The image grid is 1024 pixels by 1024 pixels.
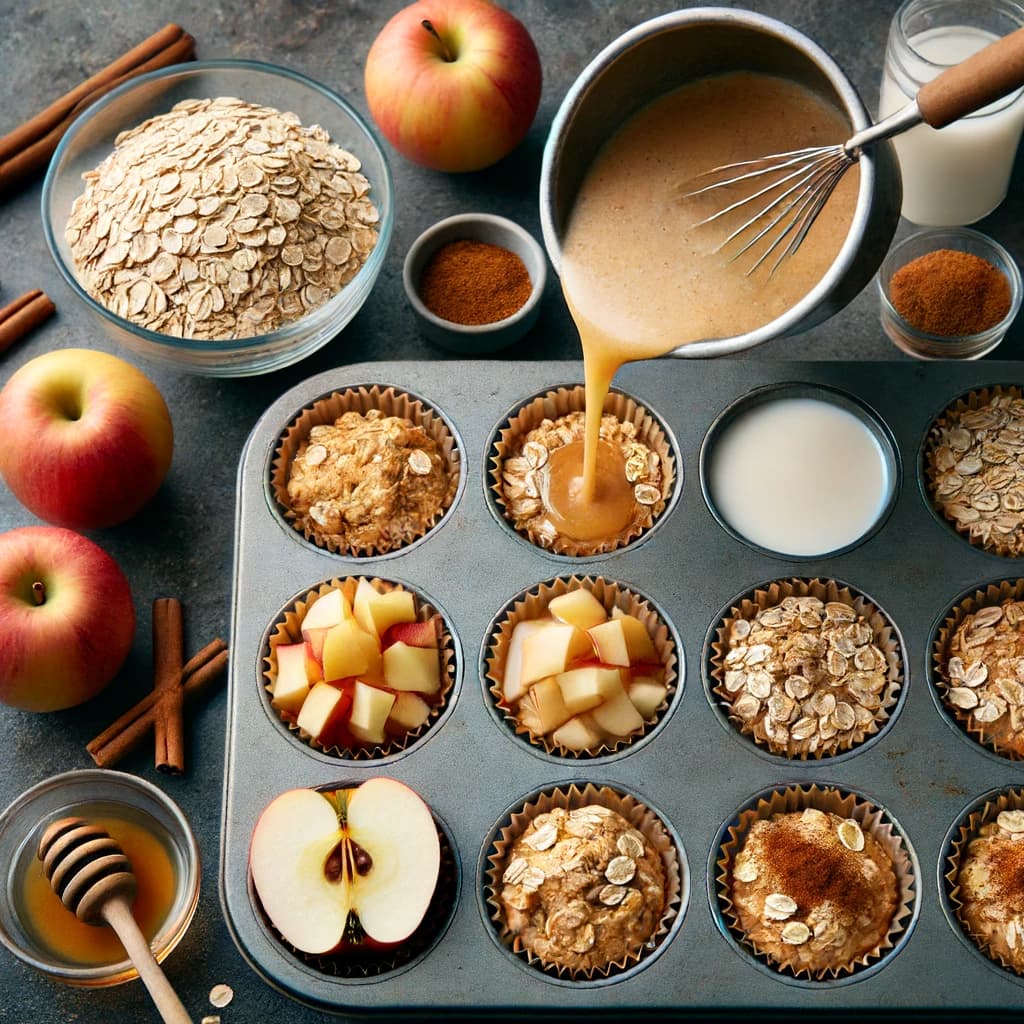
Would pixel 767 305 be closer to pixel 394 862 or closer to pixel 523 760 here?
pixel 523 760

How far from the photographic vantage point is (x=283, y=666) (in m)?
2.60

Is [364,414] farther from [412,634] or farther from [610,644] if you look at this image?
[610,644]

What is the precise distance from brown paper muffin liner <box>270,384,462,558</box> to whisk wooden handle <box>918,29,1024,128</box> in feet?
3.83

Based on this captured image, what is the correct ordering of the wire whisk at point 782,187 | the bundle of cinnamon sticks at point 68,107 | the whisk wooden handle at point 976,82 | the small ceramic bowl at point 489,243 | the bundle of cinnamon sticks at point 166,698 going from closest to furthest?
1. the whisk wooden handle at point 976,82
2. the wire whisk at point 782,187
3. the bundle of cinnamon sticks at point 166,698
4. the small ceramic bowl at point 489,243
5. the bundle of cinnamon sticks at point 68,107

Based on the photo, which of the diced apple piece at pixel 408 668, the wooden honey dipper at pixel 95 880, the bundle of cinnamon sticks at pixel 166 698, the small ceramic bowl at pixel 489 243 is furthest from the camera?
the small ceramic bowl at pixel 489 243

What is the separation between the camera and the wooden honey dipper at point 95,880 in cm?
247

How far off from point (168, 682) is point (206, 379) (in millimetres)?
740

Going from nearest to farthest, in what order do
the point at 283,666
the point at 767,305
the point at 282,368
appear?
the point at 767,305 → the point at 283,666 → the point at 282,368

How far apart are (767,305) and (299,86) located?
1.40 metres

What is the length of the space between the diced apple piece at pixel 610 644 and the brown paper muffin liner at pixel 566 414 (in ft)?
0.63

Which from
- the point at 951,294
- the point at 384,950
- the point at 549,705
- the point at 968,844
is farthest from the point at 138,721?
the point at 951,294

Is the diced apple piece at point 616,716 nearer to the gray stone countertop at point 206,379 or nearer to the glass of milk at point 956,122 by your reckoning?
the gray stone countertop at point 206,379

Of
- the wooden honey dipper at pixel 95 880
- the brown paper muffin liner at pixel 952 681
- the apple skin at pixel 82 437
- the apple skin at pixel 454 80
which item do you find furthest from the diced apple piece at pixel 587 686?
the apple skin at pixel 454 80

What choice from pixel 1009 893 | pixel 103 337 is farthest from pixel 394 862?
pixel 103 337
